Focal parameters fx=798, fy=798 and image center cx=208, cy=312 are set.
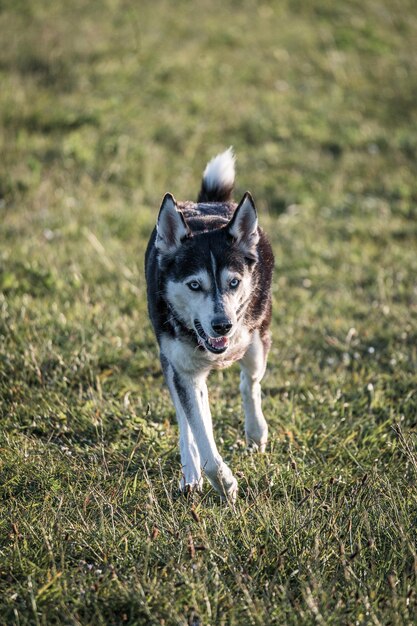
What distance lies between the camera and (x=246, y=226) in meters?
4.46

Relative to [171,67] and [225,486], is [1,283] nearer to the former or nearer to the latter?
[225,486]

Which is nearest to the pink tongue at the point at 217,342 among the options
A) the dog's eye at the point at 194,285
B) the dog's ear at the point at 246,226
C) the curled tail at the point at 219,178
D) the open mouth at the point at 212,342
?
the open mouth at the point at 212,342

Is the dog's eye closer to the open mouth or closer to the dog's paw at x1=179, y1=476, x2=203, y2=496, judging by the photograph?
the open mouth

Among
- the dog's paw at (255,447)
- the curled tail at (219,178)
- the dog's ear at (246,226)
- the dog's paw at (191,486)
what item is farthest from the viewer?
the curled tail at (219,178)

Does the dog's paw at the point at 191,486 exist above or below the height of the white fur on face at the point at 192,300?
below

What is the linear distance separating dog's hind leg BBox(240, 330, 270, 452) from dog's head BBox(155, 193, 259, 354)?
46cm

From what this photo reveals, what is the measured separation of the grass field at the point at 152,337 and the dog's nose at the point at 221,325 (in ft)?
2.72

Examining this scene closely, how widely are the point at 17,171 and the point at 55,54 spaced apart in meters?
→ 3.78

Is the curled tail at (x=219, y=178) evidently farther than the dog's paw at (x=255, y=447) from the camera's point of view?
Yes

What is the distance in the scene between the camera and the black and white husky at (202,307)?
4.25 meters

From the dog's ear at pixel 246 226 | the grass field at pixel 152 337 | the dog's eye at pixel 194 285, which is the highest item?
the dog's ear at pixel 246 226

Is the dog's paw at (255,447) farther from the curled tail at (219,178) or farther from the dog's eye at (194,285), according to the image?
the curled tail at (219,178)

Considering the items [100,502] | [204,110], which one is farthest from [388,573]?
[204,110]

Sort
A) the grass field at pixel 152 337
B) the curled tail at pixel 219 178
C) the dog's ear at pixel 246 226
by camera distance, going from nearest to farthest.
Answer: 1. the grass field at pixel 152 337
2. the dog's ear at pixel 246 226
3. the curled tail at pixel 219 178
